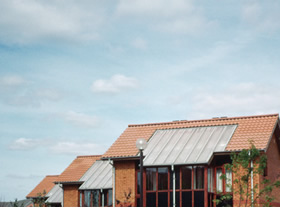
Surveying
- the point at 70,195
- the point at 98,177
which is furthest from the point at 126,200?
the point at 70,195

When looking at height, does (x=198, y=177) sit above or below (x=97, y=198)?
above

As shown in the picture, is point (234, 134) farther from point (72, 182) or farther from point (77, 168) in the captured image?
point (77, 168)

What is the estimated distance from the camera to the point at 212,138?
28.8 metres

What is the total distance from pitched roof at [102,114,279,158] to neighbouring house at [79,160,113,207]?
443 centimetres

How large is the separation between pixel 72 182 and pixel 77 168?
2.49m

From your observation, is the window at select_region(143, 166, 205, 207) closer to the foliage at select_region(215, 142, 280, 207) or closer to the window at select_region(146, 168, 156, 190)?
the window at select_region(146, 168, 156, 190)

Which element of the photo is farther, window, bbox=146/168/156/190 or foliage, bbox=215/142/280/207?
window, bbox=146/168/156/190

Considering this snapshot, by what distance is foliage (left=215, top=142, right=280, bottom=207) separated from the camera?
23766mm

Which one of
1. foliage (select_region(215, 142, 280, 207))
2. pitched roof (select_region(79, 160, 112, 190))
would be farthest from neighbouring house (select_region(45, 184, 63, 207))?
foliage (select_region(215, 142, 280, 207))

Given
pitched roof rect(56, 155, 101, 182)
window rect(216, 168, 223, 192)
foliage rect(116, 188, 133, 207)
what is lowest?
foliage rect(116, 188, 133, 207)

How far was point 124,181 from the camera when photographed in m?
29.5

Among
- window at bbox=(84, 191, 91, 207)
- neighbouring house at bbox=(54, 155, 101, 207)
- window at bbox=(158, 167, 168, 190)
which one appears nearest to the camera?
window at bbox=(158, 167, 168, 190)

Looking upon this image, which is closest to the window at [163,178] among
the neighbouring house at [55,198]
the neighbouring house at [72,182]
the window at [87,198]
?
the window at [87,198]
